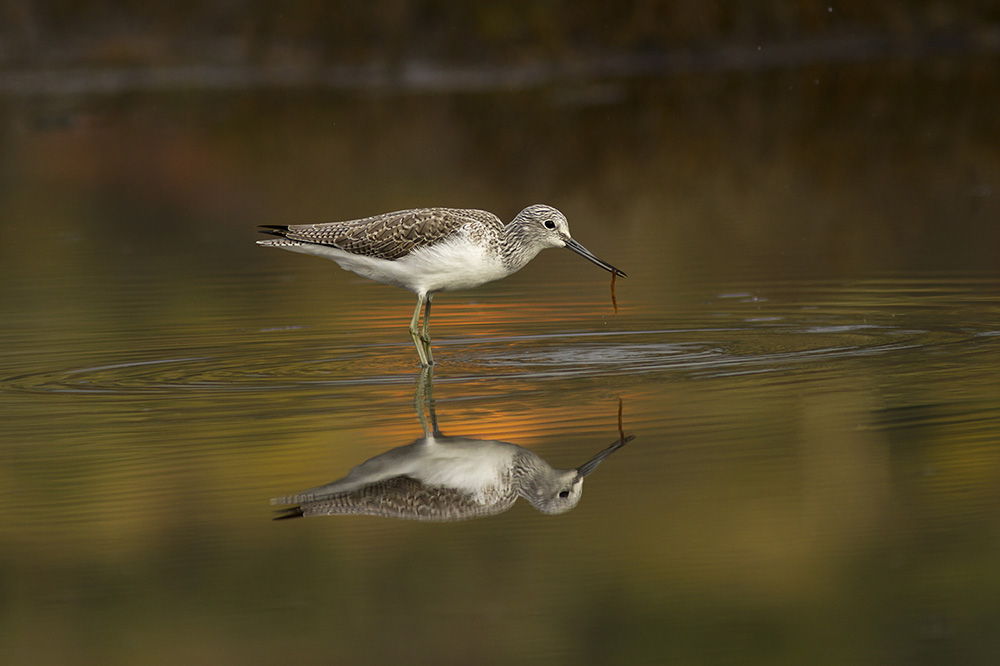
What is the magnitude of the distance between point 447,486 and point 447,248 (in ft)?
11.9

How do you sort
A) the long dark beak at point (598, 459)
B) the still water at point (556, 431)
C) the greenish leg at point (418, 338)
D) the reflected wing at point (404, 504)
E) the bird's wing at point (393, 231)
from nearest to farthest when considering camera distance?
the still water at point (556, 431) → the reflected wing at point (404, 504) → the long dark beak at point (598, 459) → the greenish leg at point (418, 338) → the bird's wing at point (393, 231)

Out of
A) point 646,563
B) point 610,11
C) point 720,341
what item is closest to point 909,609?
point 646,563

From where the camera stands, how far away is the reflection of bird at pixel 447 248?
10.6 metres

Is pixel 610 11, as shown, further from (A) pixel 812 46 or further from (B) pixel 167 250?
(B) pixel 167 250

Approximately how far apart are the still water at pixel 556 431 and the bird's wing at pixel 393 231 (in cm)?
65

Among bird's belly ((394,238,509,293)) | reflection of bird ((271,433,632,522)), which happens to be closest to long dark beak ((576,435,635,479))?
reflection of bird ((271,433,632,522))

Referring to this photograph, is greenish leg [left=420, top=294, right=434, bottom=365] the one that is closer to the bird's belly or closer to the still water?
the still water

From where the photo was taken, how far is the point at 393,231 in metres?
10.9

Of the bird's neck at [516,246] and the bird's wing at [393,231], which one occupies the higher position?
the bird's wing at [393,231]

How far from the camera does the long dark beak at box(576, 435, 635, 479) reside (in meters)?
7.36

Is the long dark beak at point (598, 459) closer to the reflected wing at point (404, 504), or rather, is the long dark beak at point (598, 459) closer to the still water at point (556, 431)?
the still water at point (556, 431)

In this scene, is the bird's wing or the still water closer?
the still water

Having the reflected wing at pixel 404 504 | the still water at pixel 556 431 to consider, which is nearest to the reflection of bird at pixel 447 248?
the still water at pixel 556 431

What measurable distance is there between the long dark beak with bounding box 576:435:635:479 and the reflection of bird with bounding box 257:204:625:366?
268 cm
